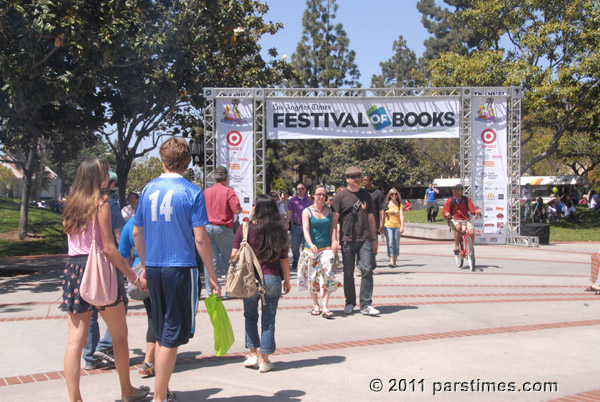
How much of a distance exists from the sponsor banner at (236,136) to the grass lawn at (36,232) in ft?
23.1

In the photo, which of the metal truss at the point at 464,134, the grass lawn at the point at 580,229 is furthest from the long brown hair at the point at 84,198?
the grass lawn at the point at 580,229

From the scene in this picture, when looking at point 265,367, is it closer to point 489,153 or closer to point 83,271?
point 83,271

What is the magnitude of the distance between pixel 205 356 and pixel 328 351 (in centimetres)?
A: 126

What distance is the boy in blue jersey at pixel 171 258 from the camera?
3.97 metres

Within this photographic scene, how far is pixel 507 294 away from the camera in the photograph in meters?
9.42

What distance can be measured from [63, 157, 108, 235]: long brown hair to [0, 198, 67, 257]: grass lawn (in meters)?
15.0

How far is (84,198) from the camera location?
13.8 ft

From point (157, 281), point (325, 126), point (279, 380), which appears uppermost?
point (325, 126)

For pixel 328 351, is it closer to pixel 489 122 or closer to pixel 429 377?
pixel 429 377

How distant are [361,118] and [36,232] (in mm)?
13968

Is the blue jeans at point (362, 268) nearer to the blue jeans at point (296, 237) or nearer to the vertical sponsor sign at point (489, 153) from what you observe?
the blue jeans at point (296, 237)

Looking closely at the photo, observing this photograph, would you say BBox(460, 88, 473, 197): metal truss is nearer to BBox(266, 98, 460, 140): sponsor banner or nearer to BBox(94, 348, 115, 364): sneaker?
BBox(266, 98, 460, 140): sponsor banner

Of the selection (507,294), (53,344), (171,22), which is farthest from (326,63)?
(53,344)

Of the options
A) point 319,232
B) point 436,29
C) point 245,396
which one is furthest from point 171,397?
point 436,29
